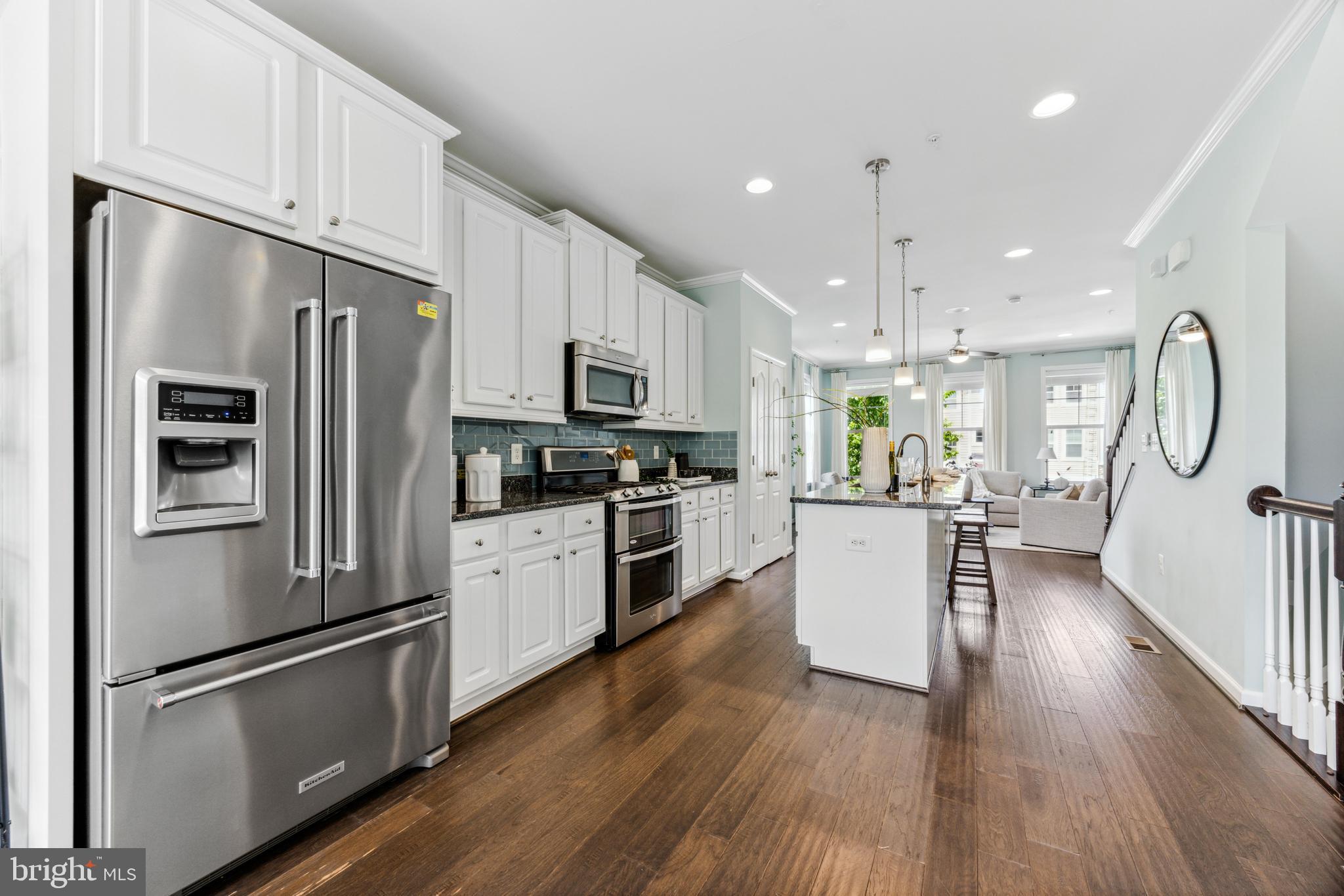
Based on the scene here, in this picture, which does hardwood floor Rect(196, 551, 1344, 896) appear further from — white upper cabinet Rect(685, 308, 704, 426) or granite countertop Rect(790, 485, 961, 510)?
white upper cabinet Rect(685, 308, 704, 426)

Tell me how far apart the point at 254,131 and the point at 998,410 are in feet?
33.0

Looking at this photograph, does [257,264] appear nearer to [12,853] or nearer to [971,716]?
[12,853]

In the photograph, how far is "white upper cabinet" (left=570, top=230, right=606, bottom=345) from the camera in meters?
3.40

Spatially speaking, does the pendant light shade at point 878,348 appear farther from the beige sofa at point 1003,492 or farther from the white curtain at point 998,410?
the white curtain at point 998,410

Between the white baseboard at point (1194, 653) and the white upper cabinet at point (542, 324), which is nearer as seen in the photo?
the white baseboard at point (1194, 653)

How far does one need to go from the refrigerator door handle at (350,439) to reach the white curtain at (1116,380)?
10.2m

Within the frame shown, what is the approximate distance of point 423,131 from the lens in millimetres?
2170

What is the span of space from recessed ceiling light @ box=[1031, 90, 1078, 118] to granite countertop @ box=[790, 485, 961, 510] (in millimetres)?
1936

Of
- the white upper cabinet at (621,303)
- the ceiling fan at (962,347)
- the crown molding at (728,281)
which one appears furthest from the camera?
the ceiling fan at (962,347)

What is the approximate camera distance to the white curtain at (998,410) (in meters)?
9.02

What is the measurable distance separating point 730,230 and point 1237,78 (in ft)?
8.59

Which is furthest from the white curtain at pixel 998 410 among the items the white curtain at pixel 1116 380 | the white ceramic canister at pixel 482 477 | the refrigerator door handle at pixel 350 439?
the refrigerator door handle at pixel 350 439

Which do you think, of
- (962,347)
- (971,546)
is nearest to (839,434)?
(962,347)

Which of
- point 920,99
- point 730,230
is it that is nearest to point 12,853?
point 920,99
